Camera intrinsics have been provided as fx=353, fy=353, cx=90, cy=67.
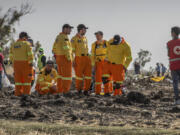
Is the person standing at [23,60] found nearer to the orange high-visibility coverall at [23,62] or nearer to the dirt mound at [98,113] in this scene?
the orange high-visibility coverall at [23,62]

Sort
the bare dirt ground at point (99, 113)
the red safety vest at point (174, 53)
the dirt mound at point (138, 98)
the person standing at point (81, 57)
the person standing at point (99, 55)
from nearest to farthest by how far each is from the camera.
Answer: the bare dirt ground at point (99, 113) < the red safety vest at point (174, 53) < the dirt mound at point (138, 98) < the person standing at point (81, 57) < the person standing at point (99, 55)

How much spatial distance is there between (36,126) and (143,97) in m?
3.71

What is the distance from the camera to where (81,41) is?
985 centimetres

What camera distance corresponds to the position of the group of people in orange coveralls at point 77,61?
9.48 meters

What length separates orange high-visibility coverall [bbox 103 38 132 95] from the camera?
380 inches

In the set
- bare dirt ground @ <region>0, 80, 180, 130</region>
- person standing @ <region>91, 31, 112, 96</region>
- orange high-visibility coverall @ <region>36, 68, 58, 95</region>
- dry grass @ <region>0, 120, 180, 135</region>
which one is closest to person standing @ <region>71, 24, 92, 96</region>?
person standing @ <region>91, 31, 112, 96</region>

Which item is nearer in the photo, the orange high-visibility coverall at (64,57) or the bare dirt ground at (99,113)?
the bare dirt ground at (99,113)

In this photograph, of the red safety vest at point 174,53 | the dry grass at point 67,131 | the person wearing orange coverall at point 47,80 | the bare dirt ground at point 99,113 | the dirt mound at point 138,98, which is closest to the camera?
the dry grass at point 67,131

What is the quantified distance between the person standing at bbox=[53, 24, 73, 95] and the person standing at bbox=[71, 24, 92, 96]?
0.80 feet

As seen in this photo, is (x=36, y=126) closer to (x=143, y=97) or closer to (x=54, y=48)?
(x=143, y=97)

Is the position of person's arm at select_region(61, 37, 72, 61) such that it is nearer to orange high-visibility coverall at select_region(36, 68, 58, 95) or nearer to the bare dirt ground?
orange high-visibility coverall at select_region(36, 68, 58, 95)

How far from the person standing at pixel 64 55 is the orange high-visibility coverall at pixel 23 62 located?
2.48 ft

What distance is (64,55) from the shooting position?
9562 millimetres

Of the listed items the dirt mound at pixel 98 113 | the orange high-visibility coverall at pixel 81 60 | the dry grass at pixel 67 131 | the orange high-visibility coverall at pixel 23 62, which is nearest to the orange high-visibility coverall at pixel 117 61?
the orange high-visibility coverall at pixel 81 60
